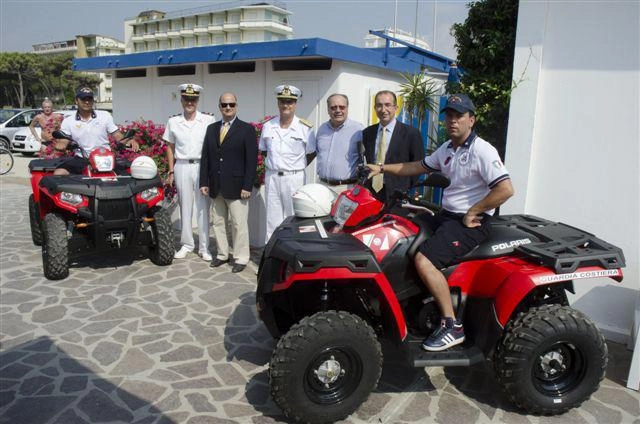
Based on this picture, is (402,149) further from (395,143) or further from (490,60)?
(490,60)

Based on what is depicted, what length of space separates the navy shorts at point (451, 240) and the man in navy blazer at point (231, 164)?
299cm

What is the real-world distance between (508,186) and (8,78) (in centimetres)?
6584

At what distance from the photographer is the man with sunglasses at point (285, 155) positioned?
5520mm

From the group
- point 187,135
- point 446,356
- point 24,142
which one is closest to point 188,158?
point 187,135

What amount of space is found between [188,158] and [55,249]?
1.79m

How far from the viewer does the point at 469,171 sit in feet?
10.7

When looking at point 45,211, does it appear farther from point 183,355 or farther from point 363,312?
point 363,312

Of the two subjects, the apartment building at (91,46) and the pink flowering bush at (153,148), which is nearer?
the pink flowering bush at (153,148)

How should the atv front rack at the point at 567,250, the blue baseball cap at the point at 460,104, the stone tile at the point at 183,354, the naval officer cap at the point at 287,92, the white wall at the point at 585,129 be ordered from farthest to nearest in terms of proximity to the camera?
the naval officer cap at the point at 287,92
the white wall at the point at 585,129
the stone tile at the point at 183,354
the blue baseball cap at the point at 460,104
the atv front rack at the point at 567,250

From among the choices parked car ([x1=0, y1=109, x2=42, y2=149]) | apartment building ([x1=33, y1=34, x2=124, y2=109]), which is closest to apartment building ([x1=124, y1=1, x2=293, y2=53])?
apartment building ([x1=33, y1=34, x2=124, y2=109])

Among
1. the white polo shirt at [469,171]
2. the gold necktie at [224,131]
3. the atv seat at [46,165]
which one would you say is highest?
the gold necktie at [224,131]

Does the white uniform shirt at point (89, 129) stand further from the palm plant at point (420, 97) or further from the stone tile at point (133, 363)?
the palm plant at point (420, 97)

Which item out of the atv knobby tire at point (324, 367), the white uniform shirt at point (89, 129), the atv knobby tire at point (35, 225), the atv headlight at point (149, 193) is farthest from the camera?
the atv knobby tire at point (35, 225)

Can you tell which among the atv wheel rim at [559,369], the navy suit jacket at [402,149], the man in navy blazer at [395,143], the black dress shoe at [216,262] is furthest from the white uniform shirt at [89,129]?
the atv wheel rim at [559,369]
